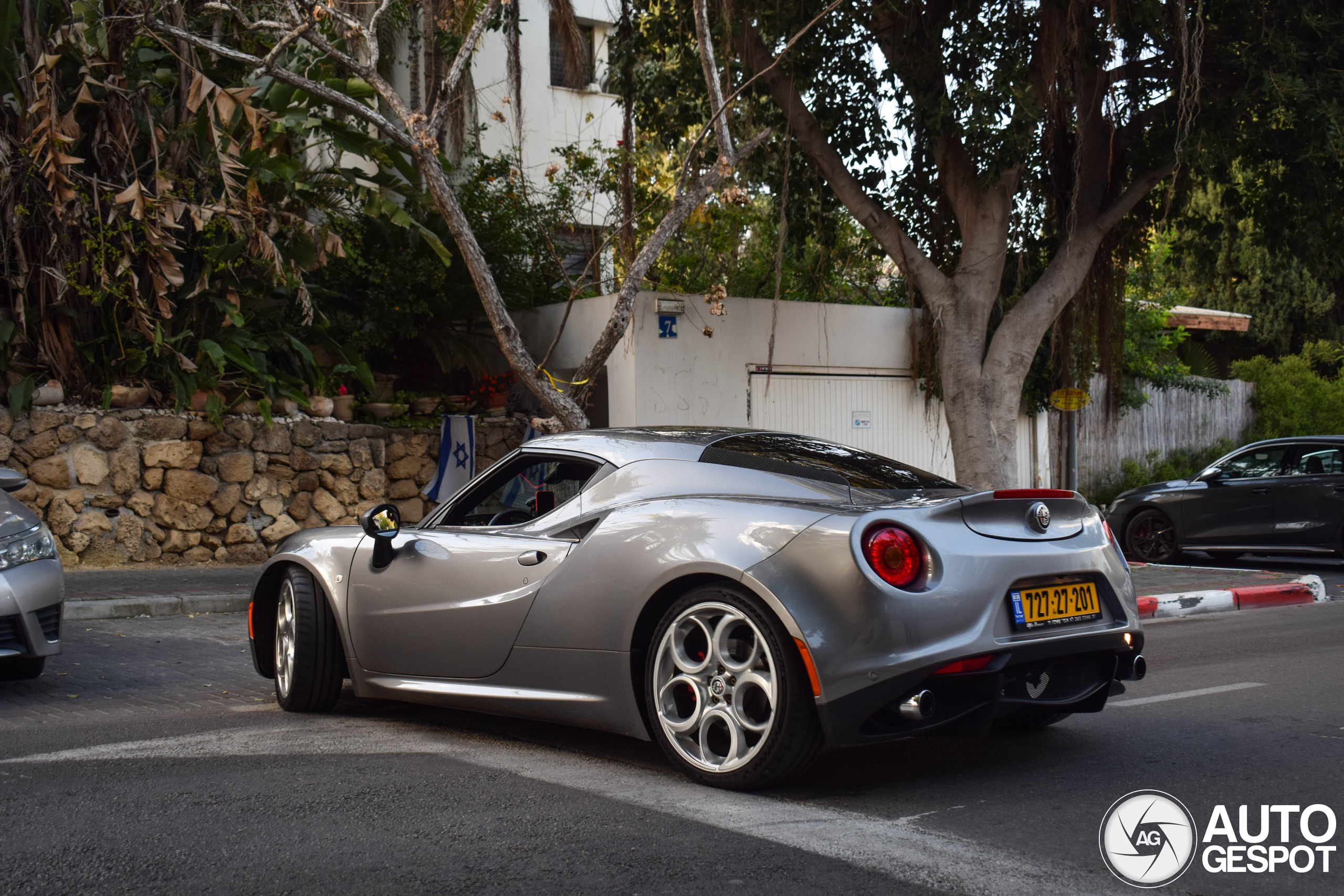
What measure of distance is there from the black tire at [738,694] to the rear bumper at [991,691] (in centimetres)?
12

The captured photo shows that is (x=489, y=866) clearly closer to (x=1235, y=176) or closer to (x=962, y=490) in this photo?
(x=962, y=490)

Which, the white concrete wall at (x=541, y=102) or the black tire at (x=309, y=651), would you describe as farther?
the white concrete wall at (x=541, y=102)

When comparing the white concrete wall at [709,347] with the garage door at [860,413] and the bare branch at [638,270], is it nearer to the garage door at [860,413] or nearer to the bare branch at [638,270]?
the garage door at [860,413]

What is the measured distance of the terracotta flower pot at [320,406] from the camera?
43.7 ft

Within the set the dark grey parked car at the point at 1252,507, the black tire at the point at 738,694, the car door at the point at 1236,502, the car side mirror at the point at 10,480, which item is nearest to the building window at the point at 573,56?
the car side mirror at the point at 10,480

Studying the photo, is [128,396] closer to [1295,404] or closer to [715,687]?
[715,687]

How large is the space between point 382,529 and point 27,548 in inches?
92.5

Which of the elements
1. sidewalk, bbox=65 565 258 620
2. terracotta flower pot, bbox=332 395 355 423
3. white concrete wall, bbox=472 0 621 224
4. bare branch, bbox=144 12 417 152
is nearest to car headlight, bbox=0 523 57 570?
sidewalk, bbox=65 565 258 620

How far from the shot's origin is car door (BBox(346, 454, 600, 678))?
4836 millimetres

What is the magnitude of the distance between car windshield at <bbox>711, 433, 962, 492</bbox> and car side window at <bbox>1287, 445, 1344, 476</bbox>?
388 inches

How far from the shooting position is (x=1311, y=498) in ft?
42.7

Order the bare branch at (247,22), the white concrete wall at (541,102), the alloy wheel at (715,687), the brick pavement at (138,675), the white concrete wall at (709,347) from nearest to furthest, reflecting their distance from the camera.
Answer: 1. the alloy wheel at (715,687)
2. the brick pavement at (138,675)
3. the bare branch at (247,22)
4. the white concrete wall at (709,347)
5. the white concrete wall at (541,102)

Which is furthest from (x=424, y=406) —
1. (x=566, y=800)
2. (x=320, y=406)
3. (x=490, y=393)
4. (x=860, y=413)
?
(x=566, y=800)

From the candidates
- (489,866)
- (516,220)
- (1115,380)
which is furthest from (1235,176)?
(489,866)
